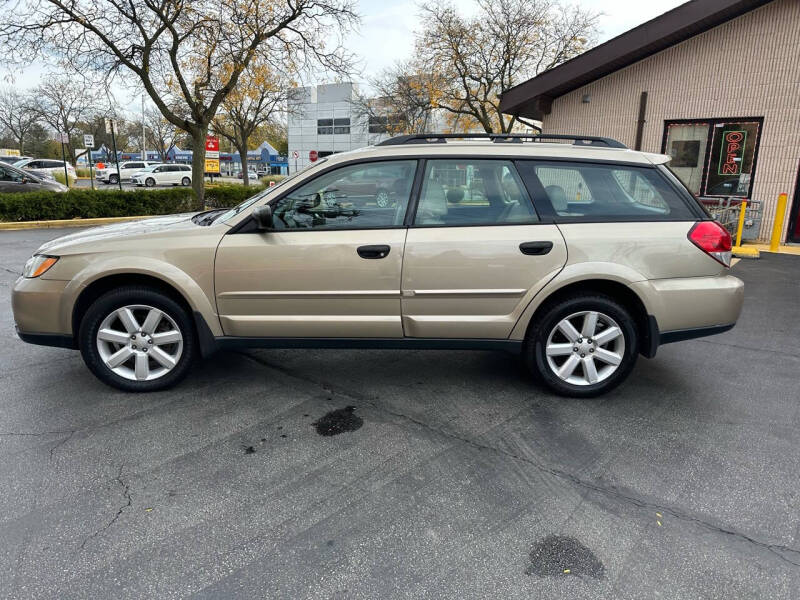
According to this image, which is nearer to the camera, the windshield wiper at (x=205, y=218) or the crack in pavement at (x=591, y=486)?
the crack in pavement at (x=591, y=486)

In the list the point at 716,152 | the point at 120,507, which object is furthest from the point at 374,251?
the point at 716,152

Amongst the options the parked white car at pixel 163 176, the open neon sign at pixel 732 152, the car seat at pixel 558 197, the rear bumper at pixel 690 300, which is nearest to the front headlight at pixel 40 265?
the car seat at pixel 558 197

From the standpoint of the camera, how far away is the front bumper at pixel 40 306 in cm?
379

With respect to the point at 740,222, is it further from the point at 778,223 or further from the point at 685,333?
the point at 685,333

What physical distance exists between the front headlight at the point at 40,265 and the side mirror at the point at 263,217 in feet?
4.69

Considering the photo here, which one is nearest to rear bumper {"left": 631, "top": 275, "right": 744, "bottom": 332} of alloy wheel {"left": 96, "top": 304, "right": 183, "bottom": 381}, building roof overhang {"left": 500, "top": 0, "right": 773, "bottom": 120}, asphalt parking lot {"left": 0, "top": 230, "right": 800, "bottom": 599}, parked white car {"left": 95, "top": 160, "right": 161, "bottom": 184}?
asphalt parking lot {"left": 0, "top": 230, "right": 800, "bottom": 599}

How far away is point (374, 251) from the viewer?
145 inches

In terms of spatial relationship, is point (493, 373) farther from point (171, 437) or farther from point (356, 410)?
point (171, 437)

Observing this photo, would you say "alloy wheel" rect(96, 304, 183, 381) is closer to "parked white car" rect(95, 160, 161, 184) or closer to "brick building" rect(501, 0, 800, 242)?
"brick building" rect(501, 0, 800, 242)

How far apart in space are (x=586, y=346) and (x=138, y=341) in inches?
122

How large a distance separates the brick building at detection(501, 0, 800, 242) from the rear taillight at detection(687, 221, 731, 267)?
9.23 meters

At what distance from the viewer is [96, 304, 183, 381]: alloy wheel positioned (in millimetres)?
3838

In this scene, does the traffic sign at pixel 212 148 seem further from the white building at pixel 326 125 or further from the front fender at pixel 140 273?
the white building at pixel 326 125

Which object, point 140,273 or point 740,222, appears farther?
point 740,222
